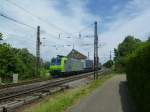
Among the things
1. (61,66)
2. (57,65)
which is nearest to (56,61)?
(57,65)

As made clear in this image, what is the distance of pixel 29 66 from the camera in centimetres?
5272

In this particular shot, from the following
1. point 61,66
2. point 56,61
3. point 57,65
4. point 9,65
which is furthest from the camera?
point 56,61

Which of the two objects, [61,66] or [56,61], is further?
[56,61]

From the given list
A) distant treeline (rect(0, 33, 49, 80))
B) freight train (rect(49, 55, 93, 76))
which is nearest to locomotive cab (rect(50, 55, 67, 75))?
freight train (rect(49, 55, 93, 76))

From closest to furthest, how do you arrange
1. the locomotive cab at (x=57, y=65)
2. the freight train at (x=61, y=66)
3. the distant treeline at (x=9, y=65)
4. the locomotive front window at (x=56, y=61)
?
the distant treeline at (x=9, y=65) < the locomotive cab at (x=57, y=65) < the freight train at (x=61, y=66) < the locomotive front window at (x=56, y=61)

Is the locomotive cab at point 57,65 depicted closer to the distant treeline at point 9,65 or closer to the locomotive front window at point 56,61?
the locomotive front window at point 56,61

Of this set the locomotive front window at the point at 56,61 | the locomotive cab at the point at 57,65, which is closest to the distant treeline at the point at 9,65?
the locomotive cab at the point at 57,65

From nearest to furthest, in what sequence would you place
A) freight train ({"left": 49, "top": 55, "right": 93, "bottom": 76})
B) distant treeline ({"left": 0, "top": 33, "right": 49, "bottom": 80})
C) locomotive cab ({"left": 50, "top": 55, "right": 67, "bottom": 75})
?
distant treeline ({"left": 0, "top": 33, "right": 49, "bottom": 80})
locomotive cab ({"left": 50, "top": 55, "right": 67, "bottom": 75})
freight train ({"left": 49, "top": 55, "right": 93, "bottom": 76})

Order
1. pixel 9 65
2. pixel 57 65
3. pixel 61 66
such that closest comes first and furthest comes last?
pixel 9 65 → pixel 61 66 → pixel 57 65

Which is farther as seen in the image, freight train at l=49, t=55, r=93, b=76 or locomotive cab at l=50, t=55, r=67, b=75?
freight train at l=49, t=55, r=93, b=76

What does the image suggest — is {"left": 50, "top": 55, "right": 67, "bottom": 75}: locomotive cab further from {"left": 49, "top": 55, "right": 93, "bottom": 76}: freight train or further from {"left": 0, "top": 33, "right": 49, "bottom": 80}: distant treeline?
{"left": 0, "top": 33, "right": 49, "bottom": 80}: distant treeline

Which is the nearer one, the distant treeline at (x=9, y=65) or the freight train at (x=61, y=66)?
the distant treeline at (x=9, y=65)

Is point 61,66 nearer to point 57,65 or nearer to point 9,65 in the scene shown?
point 57,65

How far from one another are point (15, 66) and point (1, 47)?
445 cm
